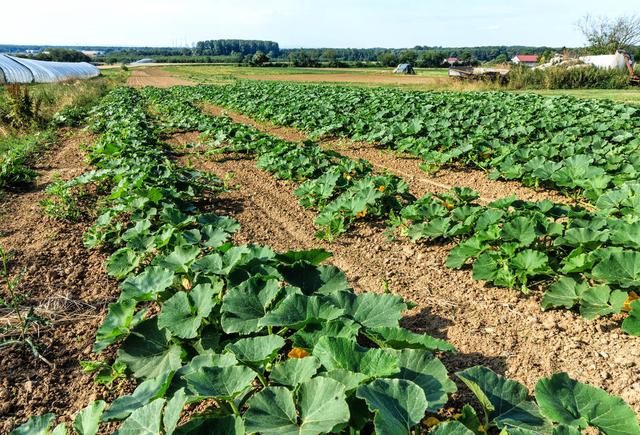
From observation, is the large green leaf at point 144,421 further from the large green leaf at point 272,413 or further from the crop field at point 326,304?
the large green leaf at point 272,413

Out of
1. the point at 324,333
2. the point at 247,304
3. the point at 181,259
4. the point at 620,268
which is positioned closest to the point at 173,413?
the point at 324,333

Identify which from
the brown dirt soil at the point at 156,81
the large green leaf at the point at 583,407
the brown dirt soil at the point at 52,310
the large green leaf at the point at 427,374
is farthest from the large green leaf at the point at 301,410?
the brown dirt soil at the point at 156,81

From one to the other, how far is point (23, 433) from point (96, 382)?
85 centimetres

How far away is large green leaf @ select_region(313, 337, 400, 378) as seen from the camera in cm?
183

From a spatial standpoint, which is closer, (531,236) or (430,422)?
(430,422)

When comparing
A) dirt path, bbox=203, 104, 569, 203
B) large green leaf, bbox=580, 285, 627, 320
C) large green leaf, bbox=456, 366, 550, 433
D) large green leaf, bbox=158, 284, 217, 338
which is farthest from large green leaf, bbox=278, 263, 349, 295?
dirt path, bbox=203, 104, 569, 203

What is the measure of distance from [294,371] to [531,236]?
2463 mm

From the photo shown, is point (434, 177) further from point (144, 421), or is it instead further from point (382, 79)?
point (382, 79)

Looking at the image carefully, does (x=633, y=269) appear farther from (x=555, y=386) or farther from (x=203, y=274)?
(x=203, y=274)

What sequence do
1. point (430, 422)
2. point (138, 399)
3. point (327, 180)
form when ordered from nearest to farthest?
point (138, 399) → point (430, 422) → point (327, 180)

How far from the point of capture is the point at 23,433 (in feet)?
5.81

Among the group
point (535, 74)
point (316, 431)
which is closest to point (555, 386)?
point (316, 431)

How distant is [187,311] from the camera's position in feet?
8.36

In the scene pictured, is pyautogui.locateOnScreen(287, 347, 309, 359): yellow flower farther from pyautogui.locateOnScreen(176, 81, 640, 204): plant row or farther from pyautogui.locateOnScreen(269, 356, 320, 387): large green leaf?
pyautogui.locateOnScreen(176, 81, 640, 204): plant row
